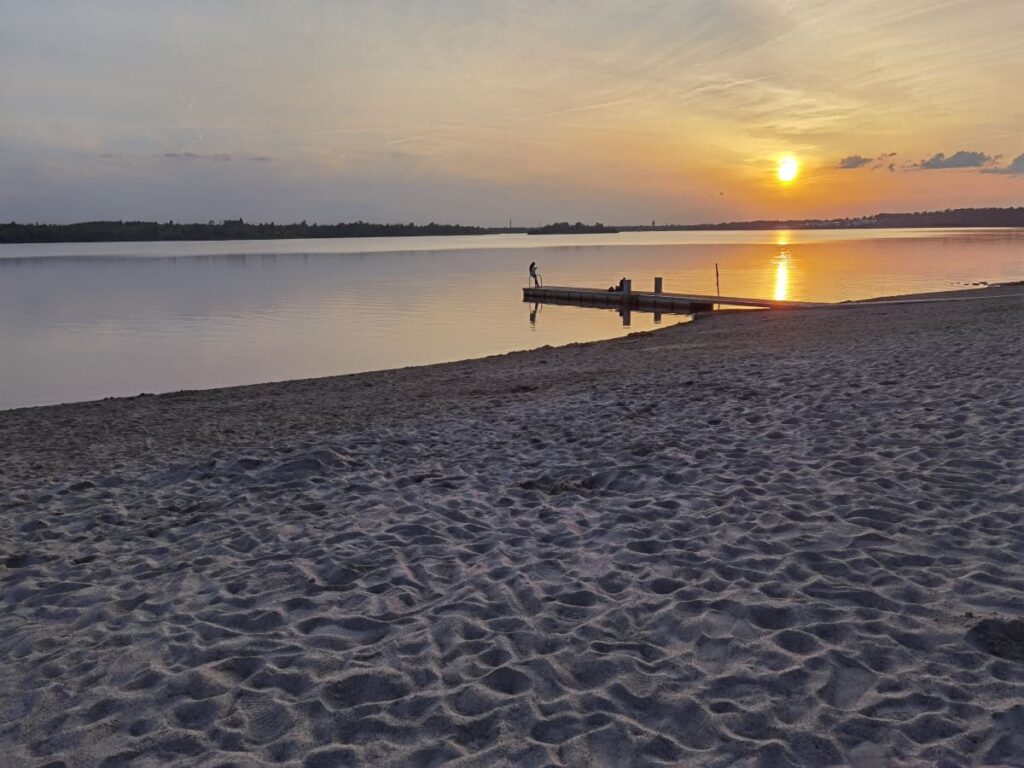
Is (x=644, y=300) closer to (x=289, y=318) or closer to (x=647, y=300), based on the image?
(x=647, y=300)

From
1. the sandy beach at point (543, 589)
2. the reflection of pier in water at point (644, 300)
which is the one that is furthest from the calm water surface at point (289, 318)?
the sandy beach at point (543, 589)

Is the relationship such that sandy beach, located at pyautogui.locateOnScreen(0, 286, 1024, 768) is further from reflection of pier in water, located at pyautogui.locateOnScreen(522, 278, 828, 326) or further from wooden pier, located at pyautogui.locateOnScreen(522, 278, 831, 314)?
reflection of pier in water, located at pyautogui.locateOnScreen(522, 278, 828, 326)

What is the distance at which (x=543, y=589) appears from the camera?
187 inches

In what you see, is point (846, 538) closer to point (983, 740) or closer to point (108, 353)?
point (983, 740)

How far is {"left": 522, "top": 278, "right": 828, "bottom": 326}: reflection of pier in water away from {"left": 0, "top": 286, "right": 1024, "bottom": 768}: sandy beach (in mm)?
20834

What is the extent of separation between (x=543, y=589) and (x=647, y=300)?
33.0m

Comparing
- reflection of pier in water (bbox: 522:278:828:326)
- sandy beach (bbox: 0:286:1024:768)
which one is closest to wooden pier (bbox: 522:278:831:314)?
reflection of pier in water (bbox: 522:278:828:326)

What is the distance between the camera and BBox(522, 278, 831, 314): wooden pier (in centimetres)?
3014

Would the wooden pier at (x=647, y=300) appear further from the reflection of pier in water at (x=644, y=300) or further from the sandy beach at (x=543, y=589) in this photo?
the sandy beach at (x=543, y=589)

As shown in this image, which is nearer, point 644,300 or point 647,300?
point 647,300

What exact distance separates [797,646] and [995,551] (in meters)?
1.87

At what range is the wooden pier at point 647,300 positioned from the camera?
30141mm

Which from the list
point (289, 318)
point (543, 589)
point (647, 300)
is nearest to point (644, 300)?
point (647, 300)

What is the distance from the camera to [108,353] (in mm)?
25750
